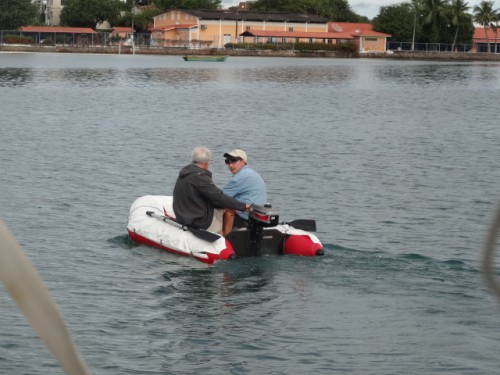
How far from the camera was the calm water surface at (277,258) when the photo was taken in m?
9.66

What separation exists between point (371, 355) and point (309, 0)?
7076 inches

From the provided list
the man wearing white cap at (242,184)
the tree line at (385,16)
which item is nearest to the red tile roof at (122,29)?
the tree line at (385,16)

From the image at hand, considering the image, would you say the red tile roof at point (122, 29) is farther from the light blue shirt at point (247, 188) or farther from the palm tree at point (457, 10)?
the light blue shirt at point (247, 188)

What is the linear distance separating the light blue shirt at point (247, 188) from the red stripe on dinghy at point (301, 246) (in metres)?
0.79

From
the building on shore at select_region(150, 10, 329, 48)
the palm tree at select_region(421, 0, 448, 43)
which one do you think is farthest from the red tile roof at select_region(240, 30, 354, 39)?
the palm tree at select_region(421, 0, 448, 43)

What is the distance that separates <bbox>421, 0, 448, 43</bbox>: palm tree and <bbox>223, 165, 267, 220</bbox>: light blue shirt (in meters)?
148

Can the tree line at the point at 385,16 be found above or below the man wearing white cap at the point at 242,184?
above

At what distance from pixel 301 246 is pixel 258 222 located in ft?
3.29

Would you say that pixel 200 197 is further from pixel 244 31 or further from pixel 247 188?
pixel 244 31

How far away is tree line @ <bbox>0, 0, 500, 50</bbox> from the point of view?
511 ft

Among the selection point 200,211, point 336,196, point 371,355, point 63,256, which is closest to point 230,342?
point 371,355

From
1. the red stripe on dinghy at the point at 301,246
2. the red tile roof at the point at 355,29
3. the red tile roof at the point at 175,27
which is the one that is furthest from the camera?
the red tile roof at the point at 355,29

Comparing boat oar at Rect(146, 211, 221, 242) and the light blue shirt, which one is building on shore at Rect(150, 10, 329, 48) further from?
the light blue shirt

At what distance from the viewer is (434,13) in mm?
156875
